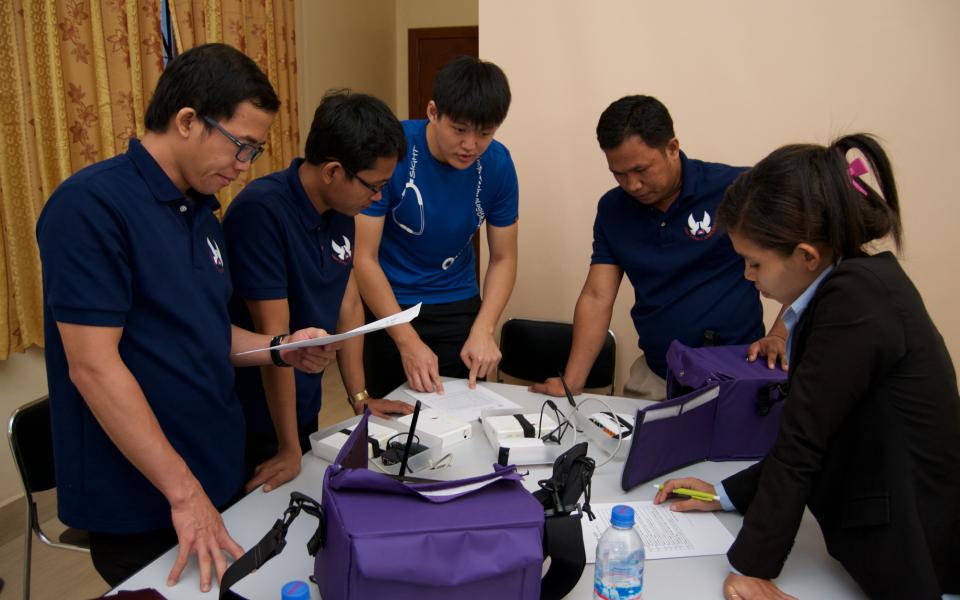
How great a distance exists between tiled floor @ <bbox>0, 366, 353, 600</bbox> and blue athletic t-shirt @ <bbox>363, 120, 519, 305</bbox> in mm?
1405

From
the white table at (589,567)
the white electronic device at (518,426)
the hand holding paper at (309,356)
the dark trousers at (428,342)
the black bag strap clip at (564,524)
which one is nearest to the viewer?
the black bag strap clip at (564,524)

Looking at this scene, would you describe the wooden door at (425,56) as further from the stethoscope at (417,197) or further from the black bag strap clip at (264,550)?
the black bag strap clip at (264,550)

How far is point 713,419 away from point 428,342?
104 cm

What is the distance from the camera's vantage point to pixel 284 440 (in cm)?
147

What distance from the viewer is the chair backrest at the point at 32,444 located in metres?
1.58

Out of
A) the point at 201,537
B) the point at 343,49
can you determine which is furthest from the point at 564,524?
the point at 343,49

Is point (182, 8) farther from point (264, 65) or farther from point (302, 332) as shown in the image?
point (302, 332)

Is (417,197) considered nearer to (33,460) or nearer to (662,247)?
(662,247)

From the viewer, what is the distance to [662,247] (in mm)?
2033

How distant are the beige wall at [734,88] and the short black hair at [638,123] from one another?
33.0 inches

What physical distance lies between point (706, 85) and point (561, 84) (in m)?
0.56

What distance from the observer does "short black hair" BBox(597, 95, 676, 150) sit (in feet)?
6.13

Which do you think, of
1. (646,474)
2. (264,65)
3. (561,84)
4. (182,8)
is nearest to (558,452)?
(646,474)

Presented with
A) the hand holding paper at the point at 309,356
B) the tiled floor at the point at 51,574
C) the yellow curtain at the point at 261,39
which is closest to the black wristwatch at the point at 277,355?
the hand holding paper at the point at 309,356
